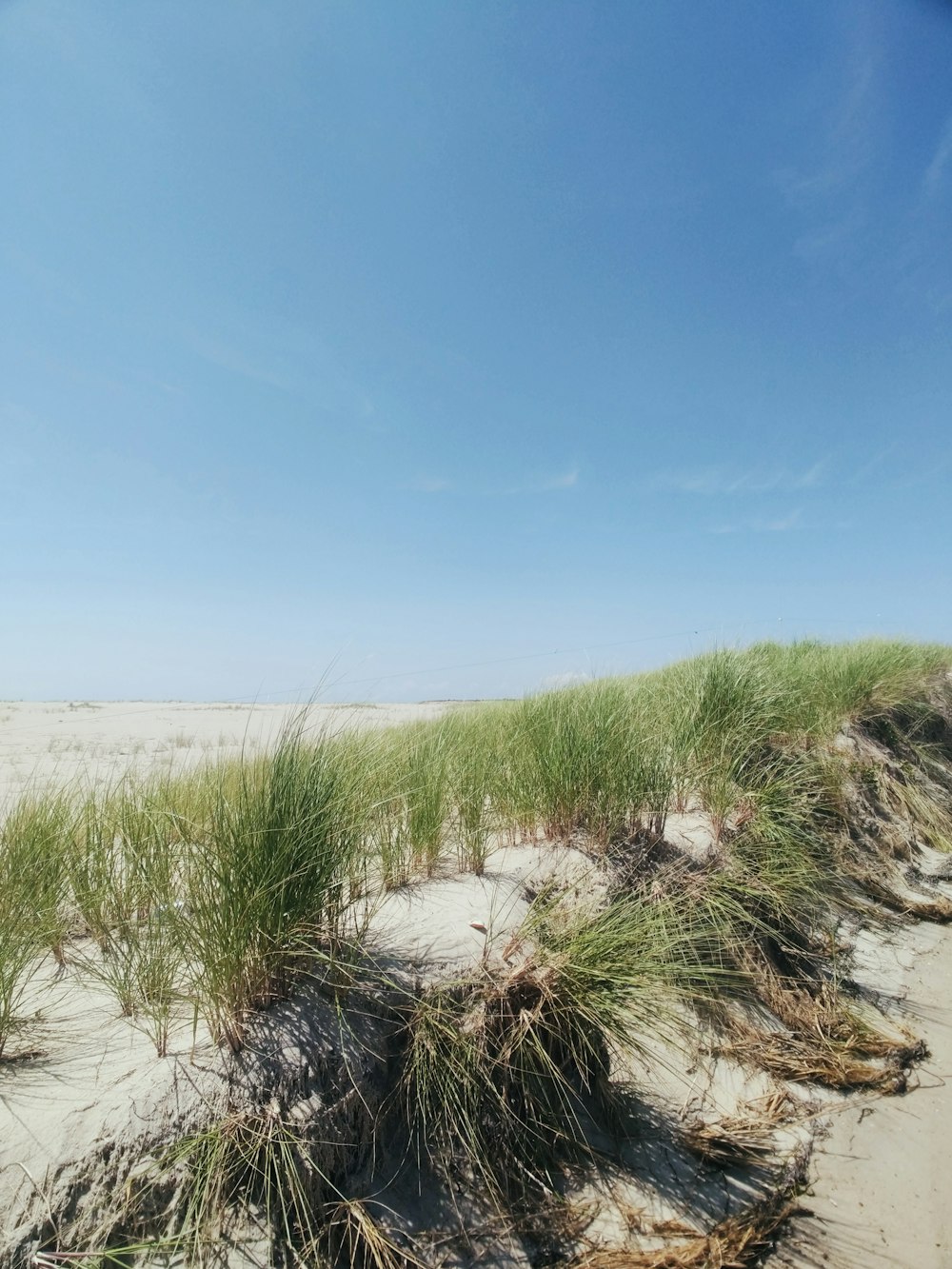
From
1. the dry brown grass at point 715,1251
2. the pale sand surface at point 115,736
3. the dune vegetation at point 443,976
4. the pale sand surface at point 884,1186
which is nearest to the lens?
the dune vegetation at point 443,976

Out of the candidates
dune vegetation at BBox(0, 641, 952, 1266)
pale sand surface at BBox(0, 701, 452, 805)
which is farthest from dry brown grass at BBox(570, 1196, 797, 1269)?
pale sand surface at BBox(0, 701, 452, 805)

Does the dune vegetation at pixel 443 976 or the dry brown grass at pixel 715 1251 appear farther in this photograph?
the dry brown grass at pixel 715 1251

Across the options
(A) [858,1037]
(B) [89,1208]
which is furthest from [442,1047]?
(A) [858,1037]

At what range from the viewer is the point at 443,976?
2.10 m

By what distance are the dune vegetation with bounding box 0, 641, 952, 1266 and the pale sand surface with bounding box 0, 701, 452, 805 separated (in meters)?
0.53

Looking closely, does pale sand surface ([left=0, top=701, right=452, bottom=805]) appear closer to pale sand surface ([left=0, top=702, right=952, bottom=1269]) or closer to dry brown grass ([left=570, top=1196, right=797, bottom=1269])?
pale sand surface ([left=0, top=702, right=952, bottom=1269])

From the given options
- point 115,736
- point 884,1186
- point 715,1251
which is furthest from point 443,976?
point 115,736

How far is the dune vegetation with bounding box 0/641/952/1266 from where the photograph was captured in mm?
1563

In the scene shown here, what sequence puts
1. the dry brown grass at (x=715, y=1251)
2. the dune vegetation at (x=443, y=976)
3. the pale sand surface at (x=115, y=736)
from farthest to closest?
the pale sand surface at (x=115, y=736) < the dry brown grass at (x=715, y=1251) < the dune vegetation at (x=443, y=976)

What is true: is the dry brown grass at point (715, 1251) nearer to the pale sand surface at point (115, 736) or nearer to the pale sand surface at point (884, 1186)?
the pale sand surface at point (884, 1186)

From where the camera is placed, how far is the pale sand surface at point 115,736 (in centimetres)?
428

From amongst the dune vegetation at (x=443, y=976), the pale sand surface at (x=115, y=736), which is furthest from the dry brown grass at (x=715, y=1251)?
the pale sand surface at (x=115, y=736)

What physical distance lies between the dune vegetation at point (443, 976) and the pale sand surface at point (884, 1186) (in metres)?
0.12

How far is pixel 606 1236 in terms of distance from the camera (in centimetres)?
182
